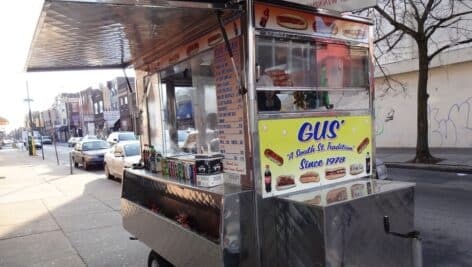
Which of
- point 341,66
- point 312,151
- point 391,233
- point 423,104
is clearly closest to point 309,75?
point 341,66

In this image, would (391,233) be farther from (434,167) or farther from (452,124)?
(452,124)

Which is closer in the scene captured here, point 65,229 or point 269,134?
point 269,134

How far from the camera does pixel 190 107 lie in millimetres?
4531

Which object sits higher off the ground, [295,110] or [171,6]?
[171,6]

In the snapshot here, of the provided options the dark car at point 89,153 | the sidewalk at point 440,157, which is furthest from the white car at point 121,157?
the sidewalk at point 440,157

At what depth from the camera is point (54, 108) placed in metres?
85.8

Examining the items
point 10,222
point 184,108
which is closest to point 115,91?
point 10,222

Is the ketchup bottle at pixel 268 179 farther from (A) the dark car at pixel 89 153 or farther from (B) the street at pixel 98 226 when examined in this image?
(A) the dark car at pixel 89 153

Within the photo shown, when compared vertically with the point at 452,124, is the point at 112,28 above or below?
above

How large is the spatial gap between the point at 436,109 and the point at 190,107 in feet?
47.8

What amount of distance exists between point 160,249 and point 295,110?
1.83 metres

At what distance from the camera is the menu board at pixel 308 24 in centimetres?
294

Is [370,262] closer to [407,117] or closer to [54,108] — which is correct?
[407,117]

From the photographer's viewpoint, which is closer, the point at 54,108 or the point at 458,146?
the point at 458,146
